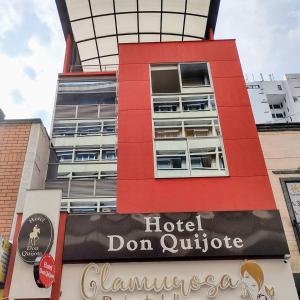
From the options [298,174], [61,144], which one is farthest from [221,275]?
[61,144]

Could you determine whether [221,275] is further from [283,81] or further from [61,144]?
[283,81]

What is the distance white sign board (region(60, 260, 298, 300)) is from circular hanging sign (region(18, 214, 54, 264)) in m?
1.06

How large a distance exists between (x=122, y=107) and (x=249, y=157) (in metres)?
6.11

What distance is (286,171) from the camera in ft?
47.5

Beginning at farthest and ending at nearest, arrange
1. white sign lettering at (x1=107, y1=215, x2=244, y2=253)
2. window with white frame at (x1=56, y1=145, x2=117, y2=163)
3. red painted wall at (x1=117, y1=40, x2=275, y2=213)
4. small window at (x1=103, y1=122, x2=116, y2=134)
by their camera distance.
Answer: small window at (x1=103, y1=122, x2=116, y2=134), window with white frame at (x1=56, y1=145, x2=117, y2=163), red painted wall at (x1=117, y1=40, x2=275, y2=213), white sign lettering at (x1=107, y1=215, x2=244, y2=253)

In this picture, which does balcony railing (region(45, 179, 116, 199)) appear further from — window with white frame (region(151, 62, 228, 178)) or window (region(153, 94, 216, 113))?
window (region(153, 94, 216, 113))

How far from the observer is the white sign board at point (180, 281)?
10664mm

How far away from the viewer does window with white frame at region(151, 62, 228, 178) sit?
45.5ft

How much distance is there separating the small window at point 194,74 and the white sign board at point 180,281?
9.15 m

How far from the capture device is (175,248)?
11.4 meters

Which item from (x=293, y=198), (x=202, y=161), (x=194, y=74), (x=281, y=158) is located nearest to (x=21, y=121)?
(x=202, y=161)

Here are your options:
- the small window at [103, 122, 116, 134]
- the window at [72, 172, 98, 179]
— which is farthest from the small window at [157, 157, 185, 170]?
the small window at [103, 122, 116, 134]

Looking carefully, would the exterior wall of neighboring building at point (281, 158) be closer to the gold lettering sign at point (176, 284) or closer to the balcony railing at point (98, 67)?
the gold lettering sign at point (176, 284)

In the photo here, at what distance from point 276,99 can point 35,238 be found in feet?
226
